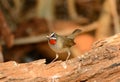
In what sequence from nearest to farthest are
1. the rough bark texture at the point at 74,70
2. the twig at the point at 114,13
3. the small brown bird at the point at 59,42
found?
1. the rough bark texture at the point at 74,70
2. the small brown bird at the point at 59,42
3. the twig at the point at 114,13

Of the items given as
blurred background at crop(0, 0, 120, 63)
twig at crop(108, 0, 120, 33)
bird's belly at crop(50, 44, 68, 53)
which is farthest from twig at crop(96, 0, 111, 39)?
bird's belly at crop(50, 44, 68, 53)

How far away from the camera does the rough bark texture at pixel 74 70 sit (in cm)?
465

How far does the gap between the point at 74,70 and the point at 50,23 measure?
457cm

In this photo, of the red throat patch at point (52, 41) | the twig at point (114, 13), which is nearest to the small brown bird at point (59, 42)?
the red throat patch at point (52, 41)

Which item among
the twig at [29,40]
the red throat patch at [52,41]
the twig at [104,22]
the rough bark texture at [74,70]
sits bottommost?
the twig at [29,40]

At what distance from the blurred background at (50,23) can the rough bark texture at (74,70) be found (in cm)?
329

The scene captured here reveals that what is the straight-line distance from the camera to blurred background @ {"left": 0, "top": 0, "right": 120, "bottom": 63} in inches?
342

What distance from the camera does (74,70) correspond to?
4719 mm

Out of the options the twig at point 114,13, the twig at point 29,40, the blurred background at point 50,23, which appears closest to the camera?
the twig at point 114,13

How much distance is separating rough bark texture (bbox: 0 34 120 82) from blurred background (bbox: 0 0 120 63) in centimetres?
329

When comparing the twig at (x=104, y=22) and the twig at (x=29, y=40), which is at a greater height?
the twig at (x=104, y=22)

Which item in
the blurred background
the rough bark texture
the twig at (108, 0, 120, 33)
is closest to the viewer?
the rough bark texture

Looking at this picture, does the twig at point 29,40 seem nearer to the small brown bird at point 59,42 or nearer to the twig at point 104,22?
the twig at point 104,22

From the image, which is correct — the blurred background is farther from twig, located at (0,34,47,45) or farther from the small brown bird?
the small brown bird
